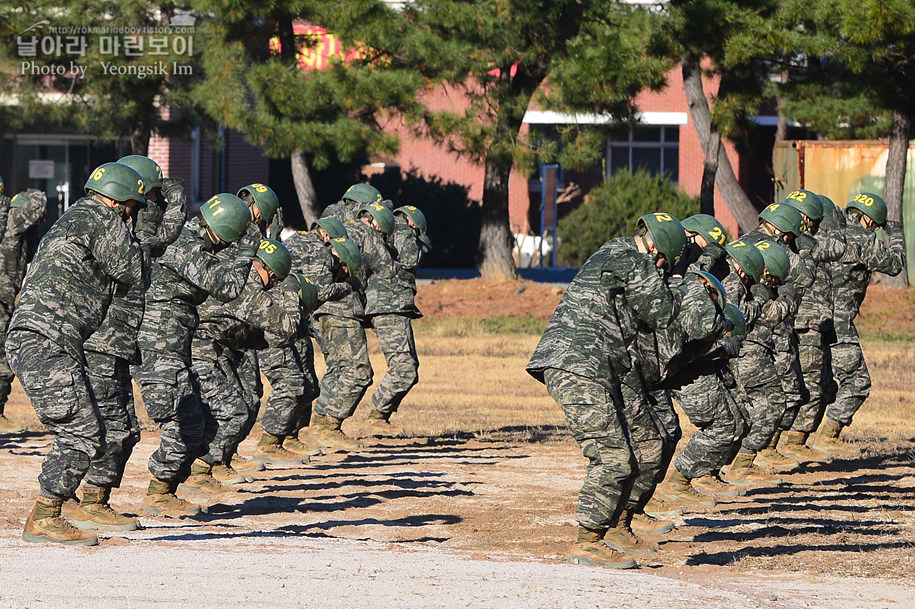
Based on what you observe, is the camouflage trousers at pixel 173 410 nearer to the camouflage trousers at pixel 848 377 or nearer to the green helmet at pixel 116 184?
the green helmet at pixel 116 184

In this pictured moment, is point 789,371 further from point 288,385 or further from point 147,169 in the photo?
point 147,169

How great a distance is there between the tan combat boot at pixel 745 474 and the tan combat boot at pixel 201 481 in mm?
4226

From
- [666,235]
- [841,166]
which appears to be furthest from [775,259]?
[841,166]

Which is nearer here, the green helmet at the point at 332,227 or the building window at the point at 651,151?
the green helmet at the point at 332,227

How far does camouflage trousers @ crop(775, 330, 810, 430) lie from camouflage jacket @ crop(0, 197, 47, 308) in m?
7.45

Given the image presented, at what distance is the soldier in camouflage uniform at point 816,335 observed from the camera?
13.3 meters

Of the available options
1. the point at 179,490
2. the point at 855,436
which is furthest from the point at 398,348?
the point at 855,436

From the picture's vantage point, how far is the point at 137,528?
913cm

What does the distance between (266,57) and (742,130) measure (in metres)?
9.24

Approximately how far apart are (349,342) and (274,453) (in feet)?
4.62

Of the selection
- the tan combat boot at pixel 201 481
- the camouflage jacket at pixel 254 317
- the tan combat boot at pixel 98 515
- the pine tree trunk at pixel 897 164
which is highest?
the pine tree trunk at pixel 897 164

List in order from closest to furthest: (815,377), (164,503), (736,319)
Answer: (736,319) < (164,503) < (815,377)

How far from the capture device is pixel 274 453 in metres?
12.8

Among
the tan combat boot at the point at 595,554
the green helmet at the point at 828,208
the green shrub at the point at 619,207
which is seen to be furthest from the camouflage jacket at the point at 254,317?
the green shrub at the point at 619,207
